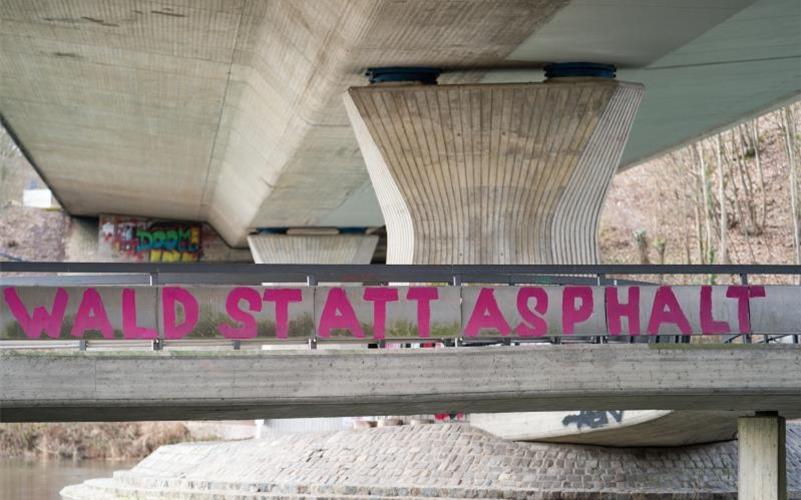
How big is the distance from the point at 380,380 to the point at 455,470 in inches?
338

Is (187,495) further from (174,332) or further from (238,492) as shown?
(174,332)

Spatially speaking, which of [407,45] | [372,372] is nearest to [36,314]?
[372,372]

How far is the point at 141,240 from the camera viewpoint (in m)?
49.1

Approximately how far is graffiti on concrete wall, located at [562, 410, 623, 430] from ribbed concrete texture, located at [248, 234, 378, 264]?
850 inches

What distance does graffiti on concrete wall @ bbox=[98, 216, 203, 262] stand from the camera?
48.6 metres

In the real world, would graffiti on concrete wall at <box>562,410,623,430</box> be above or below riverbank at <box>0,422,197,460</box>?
above

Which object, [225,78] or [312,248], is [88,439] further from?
[225,78]

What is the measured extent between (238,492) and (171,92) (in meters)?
7.90

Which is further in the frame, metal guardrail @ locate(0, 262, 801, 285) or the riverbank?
the riverbank

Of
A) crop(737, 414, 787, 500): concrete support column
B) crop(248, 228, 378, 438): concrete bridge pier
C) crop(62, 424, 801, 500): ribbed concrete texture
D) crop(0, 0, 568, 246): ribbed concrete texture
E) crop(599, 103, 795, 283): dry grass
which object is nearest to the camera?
crop(737, 414, 787, 500): concrete support column

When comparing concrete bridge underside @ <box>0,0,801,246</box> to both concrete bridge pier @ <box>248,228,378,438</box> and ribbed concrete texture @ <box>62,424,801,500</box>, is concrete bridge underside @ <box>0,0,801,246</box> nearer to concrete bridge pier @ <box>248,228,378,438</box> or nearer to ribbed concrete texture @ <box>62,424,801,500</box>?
ribbed concrete texture @ <box>62,424,801,500</box>

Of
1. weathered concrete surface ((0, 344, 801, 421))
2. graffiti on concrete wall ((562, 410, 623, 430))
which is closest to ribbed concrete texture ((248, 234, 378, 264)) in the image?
graffiti on concrete wall ((562, 410, 623, 430))

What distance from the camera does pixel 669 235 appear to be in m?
53.9

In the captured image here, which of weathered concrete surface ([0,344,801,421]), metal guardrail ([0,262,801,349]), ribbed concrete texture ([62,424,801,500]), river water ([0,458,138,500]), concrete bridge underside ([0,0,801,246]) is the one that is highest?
concrete bridge underside ([0,0,801,246])
